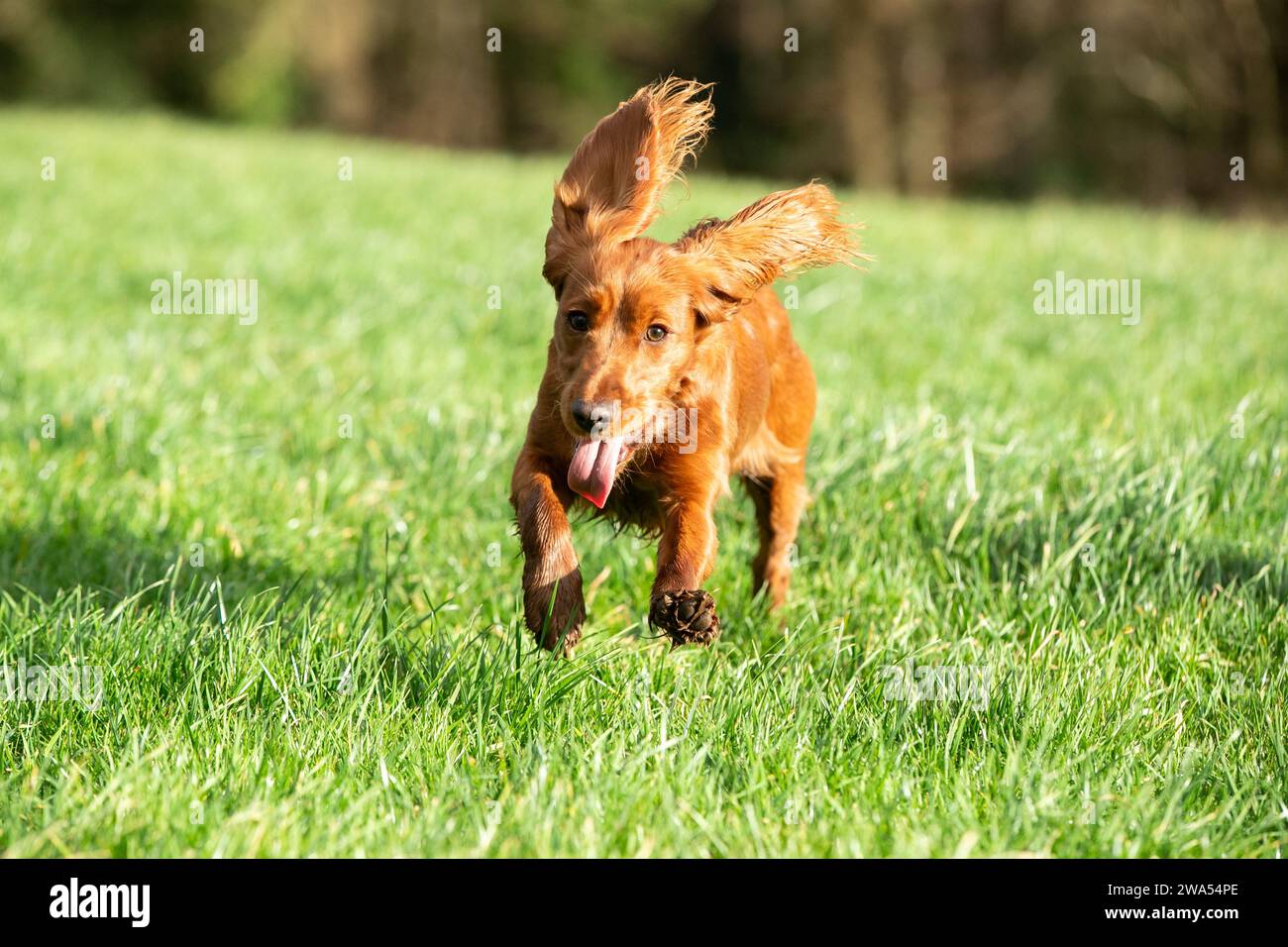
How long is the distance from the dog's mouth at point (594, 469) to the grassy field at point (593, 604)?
1.17ft

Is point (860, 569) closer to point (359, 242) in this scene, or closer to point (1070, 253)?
point (359, 242)

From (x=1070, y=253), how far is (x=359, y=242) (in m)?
5.53

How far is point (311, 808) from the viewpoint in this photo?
7.17 feet

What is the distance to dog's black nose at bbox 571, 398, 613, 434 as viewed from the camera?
245 cm

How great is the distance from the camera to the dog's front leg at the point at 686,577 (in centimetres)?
255

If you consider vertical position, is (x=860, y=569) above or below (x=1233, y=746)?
above

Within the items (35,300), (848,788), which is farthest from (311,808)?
(35,300)

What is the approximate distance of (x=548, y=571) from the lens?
262 centimetres

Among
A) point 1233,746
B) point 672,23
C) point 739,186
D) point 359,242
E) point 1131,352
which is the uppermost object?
point 672,23

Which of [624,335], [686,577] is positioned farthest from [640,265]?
[686,577]

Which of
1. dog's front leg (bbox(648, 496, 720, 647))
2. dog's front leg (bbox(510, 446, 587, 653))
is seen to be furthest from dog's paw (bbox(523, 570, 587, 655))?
dog's front leg (bbox(648, 496, 720, 647))

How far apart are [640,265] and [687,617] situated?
78cm

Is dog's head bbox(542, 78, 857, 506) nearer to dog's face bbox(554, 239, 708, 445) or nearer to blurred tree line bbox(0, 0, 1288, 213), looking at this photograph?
dog's face bbox(554, 239, 708, 445)

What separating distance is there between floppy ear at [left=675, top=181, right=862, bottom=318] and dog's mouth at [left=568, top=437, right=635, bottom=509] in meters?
0.48
